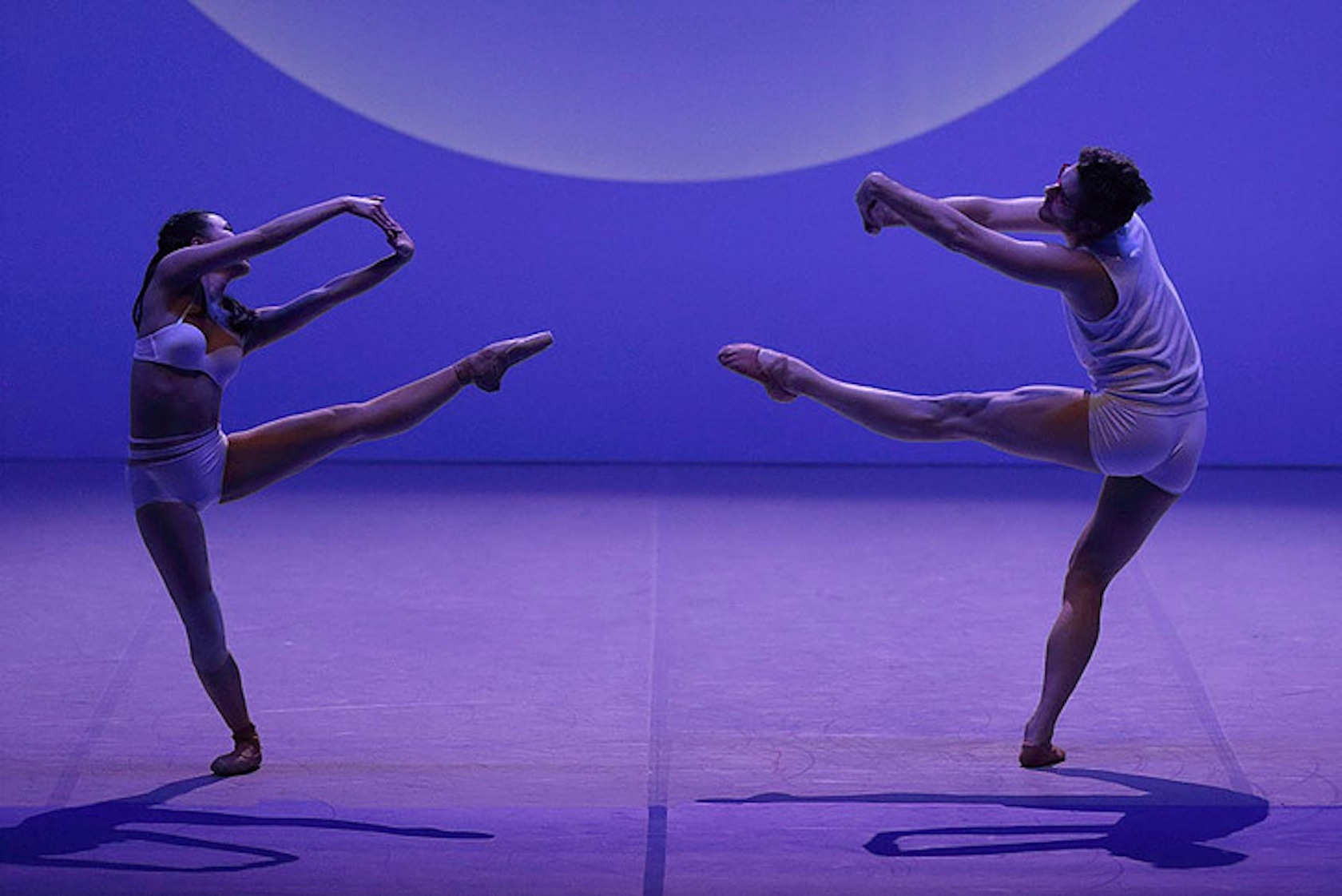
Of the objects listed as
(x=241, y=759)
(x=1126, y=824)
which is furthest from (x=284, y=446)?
(x=1126, y=824)

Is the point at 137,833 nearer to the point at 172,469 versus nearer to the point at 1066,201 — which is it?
the point at 172,469

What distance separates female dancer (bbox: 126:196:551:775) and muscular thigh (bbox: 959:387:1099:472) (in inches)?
34.2

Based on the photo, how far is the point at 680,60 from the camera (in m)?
6.57

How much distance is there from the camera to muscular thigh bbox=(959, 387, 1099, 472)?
3629 millimetres

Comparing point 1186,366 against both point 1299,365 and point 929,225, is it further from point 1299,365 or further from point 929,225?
point 1299,365

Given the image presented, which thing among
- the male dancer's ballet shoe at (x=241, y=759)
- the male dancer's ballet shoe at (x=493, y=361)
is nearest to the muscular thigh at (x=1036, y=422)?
the male dancer's ballet shoe at (x=493, y=361)

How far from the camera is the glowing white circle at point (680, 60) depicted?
654 cm

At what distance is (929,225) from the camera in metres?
3.49

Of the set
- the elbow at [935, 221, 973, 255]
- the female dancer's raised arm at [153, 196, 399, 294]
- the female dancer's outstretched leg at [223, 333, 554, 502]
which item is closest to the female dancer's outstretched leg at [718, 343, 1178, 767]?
the elbow at [935, 221, 973, 255]

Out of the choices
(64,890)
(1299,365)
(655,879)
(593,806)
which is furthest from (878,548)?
(64,890)

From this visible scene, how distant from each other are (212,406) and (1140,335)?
179 centimetres

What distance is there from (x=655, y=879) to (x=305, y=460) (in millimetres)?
1232

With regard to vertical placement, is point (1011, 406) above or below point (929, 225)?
below

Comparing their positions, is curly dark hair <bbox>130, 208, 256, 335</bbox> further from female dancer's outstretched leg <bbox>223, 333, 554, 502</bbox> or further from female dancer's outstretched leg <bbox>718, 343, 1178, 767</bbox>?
female dancer's outstretched leg <bbox>718, 343, 1178, 767</bbox>
